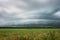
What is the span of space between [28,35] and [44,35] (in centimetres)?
33

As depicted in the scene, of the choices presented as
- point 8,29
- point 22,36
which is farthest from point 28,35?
point 8,29

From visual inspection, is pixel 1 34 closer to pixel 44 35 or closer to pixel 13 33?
pixel 13 33

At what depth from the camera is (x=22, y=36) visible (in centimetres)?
353

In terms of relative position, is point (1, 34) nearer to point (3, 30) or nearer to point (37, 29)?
point (3, 30)

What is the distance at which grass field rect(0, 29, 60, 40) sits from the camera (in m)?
3.51

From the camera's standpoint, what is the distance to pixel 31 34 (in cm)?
354

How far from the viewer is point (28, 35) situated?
139 inches

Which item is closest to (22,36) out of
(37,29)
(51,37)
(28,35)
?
(28,35)

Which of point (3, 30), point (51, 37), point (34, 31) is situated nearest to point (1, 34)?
point (3, 30)

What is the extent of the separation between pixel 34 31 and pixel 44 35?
23 cm

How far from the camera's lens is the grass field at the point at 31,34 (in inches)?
138

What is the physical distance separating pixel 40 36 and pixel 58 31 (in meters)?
0.42

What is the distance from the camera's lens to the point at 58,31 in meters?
3.63

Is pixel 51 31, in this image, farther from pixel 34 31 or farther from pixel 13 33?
→ pixel 13 33
